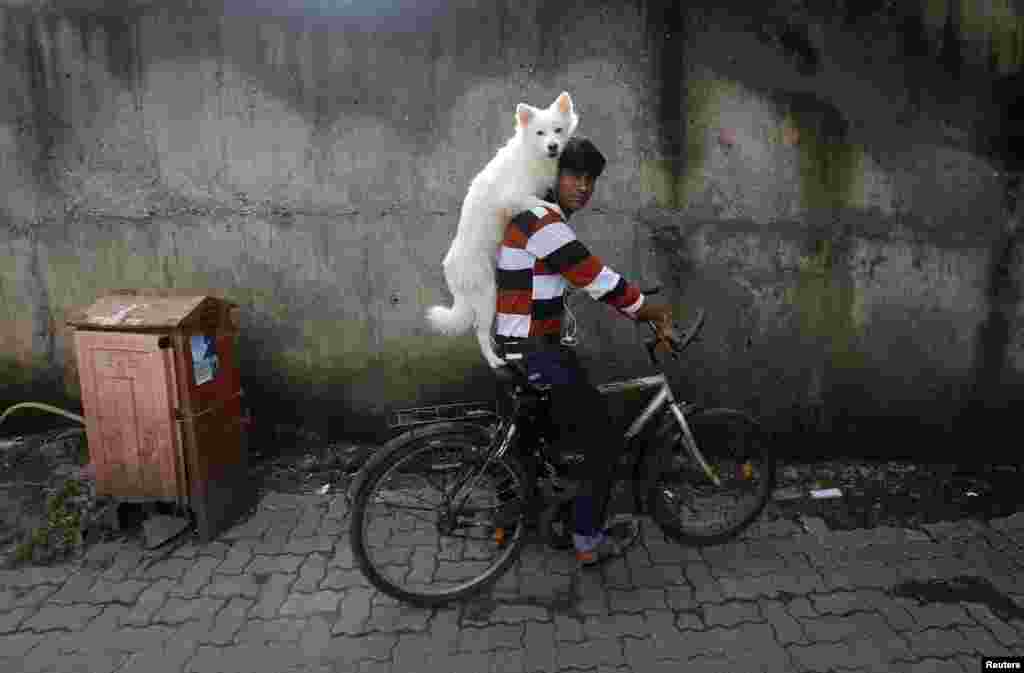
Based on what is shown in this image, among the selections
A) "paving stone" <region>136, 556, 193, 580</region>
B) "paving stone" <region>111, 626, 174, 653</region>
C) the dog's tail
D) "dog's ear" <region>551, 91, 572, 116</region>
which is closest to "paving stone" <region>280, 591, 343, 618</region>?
"paving stone" <region>111, 626, 174, 653</region>

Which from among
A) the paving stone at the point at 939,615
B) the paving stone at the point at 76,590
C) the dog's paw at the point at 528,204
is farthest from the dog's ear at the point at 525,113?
the paving stone at the point at 76,590

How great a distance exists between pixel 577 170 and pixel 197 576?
9.27 feet

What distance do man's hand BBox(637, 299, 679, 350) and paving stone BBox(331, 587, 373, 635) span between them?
1913mm

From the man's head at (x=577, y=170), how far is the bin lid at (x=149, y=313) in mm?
2059

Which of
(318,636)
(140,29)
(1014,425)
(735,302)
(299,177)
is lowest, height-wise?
(318,636)

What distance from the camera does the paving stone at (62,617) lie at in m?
3.24

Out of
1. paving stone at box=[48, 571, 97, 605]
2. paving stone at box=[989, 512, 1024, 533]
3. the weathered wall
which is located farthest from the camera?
the weathered wall

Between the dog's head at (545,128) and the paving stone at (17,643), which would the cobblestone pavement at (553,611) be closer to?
the paving stone at (17,643)

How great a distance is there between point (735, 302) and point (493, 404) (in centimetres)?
170

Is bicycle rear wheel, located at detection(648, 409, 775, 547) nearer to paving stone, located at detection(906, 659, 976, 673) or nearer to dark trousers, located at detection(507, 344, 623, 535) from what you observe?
dark trousers, located at detection(507, 344, 623, 535)

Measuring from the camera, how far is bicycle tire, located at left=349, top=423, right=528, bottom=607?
3109 millimetres

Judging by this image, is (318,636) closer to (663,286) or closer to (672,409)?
(672,409)

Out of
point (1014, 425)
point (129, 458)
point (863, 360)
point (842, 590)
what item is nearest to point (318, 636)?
point (129, 458)

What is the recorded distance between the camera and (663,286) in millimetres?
4379
